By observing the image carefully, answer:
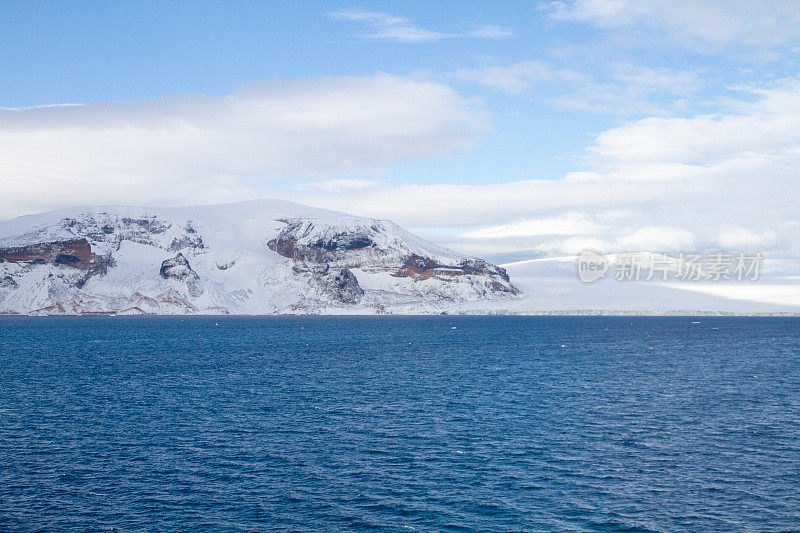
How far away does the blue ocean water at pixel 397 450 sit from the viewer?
128 feet

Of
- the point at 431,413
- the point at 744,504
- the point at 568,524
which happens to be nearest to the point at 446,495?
the point at 568,524

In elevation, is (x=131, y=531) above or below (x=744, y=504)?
below

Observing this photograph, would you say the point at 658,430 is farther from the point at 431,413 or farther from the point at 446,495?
the point at 446,495

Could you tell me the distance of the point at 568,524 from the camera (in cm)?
3756

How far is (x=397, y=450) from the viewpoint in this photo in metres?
53.5

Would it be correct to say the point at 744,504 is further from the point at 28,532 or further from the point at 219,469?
the point at 28,532

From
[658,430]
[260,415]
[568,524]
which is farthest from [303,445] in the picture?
[658,430]

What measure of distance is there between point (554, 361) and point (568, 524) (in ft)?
307

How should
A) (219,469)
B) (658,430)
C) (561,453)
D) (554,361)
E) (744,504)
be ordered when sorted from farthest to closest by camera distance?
(554,361), (658,430), (561,453), (219,469), (744,504)

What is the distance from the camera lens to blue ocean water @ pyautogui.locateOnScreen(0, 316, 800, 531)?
128 feet

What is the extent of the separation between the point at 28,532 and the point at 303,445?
2247 cm

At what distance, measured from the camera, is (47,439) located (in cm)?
5584

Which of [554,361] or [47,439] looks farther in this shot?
[554,361]

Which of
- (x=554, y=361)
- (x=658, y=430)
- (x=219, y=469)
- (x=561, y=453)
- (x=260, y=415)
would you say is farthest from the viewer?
(x=554, y=361)
